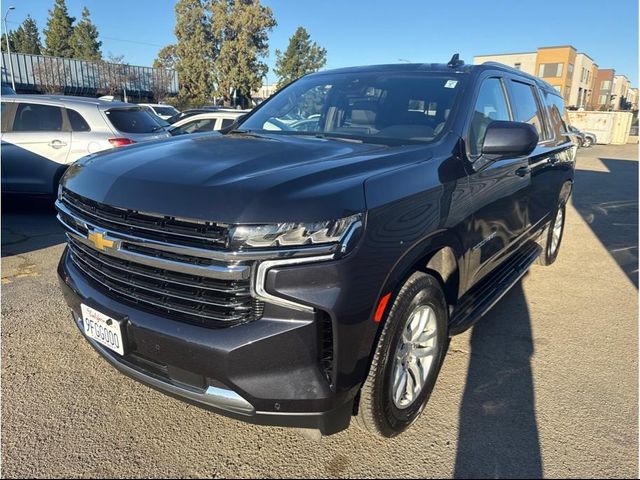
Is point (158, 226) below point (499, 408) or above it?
above

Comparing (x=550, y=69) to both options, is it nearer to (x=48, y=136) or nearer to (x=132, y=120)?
(x=132, y=120)

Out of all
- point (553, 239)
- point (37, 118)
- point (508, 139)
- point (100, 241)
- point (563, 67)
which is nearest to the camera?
point (100, 241)

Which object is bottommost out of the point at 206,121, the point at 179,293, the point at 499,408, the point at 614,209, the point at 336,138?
the point at 614,209

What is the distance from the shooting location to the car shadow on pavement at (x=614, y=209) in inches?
247

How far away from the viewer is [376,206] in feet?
6.68

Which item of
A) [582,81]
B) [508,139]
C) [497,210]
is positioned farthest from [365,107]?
[582,81]

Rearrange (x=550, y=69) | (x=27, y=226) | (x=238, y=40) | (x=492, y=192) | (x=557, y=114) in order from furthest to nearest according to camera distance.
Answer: (x=550, y=69), (x=238, y=40), (x=27, y=226), (x=557, y=114), (x=492, y=192)

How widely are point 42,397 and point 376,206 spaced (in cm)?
225

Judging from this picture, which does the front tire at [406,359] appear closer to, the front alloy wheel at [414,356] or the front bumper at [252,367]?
the front alloy wheel at [414,356]

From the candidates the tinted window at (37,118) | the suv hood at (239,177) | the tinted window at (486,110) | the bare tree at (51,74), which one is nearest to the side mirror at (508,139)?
the tinted window at (486,110)

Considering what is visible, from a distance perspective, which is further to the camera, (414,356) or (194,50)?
(194,50)

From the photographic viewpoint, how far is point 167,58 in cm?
4625

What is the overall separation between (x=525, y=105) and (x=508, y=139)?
5.30ft

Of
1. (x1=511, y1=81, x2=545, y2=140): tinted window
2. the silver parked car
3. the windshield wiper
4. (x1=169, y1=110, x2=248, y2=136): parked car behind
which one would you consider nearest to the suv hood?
the windshield wiper
